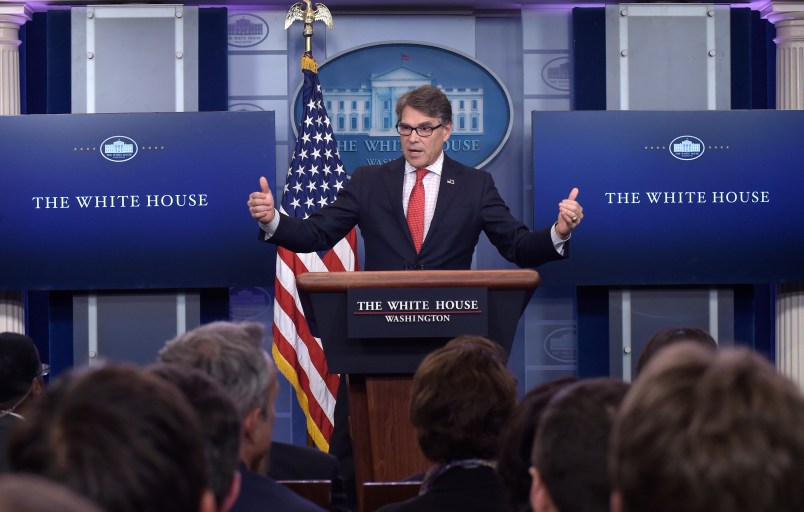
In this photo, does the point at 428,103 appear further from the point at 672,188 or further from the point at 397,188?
the point at 672,188

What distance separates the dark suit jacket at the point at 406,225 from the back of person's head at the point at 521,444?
2242 mm

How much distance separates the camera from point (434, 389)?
2.38 metres

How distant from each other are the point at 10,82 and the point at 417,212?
307 centimetres

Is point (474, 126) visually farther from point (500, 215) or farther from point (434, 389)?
point (434, 389)

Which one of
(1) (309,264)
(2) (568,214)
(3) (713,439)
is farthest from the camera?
(1) (309,264)

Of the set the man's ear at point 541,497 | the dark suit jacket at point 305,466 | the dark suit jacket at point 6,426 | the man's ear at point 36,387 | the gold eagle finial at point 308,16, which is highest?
the gold eagle finial at point 308,16

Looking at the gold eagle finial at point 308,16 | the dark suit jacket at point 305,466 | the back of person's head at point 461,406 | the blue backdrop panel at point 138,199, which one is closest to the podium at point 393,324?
the dark suit jacket at point 305,466

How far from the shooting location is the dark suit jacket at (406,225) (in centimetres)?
433

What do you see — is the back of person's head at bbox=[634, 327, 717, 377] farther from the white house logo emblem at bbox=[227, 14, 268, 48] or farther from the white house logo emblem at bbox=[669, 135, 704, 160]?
the white house logo emblem at bbox=[227, 14, 268, 48]

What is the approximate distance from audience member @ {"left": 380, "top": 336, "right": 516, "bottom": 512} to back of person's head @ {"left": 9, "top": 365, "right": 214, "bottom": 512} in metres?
1.20

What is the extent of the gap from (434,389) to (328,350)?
1059 mm

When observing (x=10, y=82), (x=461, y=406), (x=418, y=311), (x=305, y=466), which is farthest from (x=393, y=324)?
(x=10, y=82)

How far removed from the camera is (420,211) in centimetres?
449

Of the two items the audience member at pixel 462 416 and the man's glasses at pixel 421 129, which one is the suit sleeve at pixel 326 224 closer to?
the man's glasses at pixel 421 129
